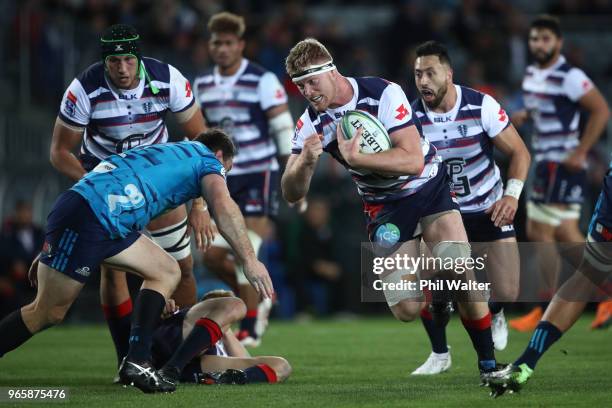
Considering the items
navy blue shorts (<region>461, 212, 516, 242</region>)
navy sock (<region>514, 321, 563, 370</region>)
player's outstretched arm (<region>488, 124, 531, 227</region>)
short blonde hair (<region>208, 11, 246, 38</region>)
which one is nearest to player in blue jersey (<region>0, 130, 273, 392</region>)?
navy sock (<region>514, 321, 563, 370</region>)

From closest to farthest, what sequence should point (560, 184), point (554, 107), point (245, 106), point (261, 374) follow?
point (261, 374)
point (245, 106)
point (554, 107)
point (560, 184)

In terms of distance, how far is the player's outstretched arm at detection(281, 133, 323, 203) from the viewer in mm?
7402

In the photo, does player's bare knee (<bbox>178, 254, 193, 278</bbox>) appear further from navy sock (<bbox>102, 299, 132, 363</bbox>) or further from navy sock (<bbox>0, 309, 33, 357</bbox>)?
navy sock (<bbox>0, 309, 33, 357</bbox>)

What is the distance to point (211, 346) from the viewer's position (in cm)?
800

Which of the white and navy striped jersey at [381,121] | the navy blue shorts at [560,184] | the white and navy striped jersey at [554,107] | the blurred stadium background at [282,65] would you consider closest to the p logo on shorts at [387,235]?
the white and navy striped jersey at [381,121]

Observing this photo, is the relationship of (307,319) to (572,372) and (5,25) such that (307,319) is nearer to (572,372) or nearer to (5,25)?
(5,25)

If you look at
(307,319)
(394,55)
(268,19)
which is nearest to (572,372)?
(307,319)

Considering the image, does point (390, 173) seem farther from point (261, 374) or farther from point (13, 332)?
point (13, 332)

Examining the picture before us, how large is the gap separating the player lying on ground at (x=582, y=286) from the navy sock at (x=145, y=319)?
7.61ft

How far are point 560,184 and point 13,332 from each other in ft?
22.7

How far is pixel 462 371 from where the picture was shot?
8922mm

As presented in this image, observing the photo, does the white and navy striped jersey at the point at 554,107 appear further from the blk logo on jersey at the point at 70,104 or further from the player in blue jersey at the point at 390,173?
the blk logo on jersey at the point at 70,104

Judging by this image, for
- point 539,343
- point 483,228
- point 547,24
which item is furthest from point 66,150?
point 547,24

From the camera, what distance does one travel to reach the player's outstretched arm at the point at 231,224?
7.05 m
